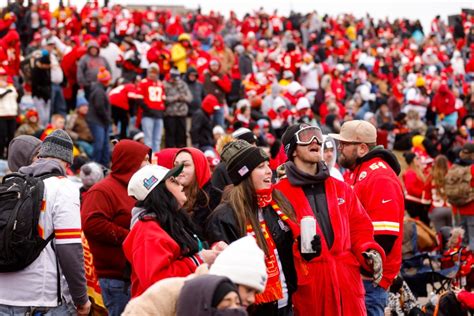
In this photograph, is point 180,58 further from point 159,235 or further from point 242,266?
point 242,266

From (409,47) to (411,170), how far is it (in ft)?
74.7

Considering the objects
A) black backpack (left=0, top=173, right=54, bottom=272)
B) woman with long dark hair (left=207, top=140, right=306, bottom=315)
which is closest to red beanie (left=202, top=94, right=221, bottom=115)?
woman with long dark hair (left=207, top=140, right=306, bottom=315)

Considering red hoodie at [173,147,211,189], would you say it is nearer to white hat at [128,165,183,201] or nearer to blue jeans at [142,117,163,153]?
white hat at [128,165,183,201]

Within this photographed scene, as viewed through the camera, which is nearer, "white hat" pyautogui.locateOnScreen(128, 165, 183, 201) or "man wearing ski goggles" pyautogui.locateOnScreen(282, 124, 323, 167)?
"white hat" pyautogui.locateOnScreen(128, 165, 183, 201)

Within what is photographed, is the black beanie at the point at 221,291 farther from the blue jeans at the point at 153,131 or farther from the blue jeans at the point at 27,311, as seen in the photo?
the blue jeans at the point at 153,131

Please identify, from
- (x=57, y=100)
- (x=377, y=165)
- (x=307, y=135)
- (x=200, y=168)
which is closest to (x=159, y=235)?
(x=307, y=135)

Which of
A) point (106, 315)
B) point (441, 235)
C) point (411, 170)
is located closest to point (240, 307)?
point (106, 315)

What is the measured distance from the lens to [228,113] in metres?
22.0

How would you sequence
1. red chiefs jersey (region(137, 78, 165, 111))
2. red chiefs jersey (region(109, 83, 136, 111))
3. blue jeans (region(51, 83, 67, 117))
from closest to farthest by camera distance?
red chiefs jersey (region(137, 78, 165, 111)) → red chiefs jersey (region(109, 83, 136, 111)) → blue jeans (region(51, 83, 67, 117))

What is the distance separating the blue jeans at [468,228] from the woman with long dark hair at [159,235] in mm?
8403

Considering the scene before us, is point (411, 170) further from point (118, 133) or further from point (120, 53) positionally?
point (120, 53)

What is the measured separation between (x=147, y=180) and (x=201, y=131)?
480 inches

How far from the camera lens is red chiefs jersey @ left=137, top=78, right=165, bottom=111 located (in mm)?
17625

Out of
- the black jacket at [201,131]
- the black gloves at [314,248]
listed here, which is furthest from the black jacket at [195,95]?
the black gloves at [314,248]
